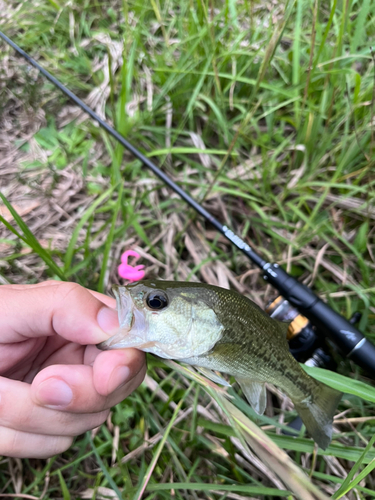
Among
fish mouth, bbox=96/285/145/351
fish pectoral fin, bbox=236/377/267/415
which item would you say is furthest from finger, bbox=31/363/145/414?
fish pectoral fin, bbox=236/377/267/415

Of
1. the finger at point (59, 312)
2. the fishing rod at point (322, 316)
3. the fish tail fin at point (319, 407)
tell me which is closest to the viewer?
the finger at point (59, 312)

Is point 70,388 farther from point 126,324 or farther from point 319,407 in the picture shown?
point 319,407

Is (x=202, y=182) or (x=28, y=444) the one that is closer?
(x=28, y=444)

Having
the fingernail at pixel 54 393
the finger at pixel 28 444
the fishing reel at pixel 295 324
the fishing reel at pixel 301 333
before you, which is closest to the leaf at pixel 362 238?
the fishing reel at pixel 301 333

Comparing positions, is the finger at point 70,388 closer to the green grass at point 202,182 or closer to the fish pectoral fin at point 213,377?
the fish pectoral fin at point 213,377

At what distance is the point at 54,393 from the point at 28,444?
1.24 feet

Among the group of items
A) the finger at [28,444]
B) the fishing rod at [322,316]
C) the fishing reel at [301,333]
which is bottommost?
the finger at [28,444]

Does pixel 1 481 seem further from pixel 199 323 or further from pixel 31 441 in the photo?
pixel 199 323

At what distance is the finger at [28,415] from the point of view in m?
1.36

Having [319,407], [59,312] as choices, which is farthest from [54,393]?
[319,407]

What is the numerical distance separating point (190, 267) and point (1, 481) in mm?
1911

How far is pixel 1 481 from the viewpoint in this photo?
6.66 ft

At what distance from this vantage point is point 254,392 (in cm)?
166

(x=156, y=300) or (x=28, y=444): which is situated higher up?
(x=156, y=300)
